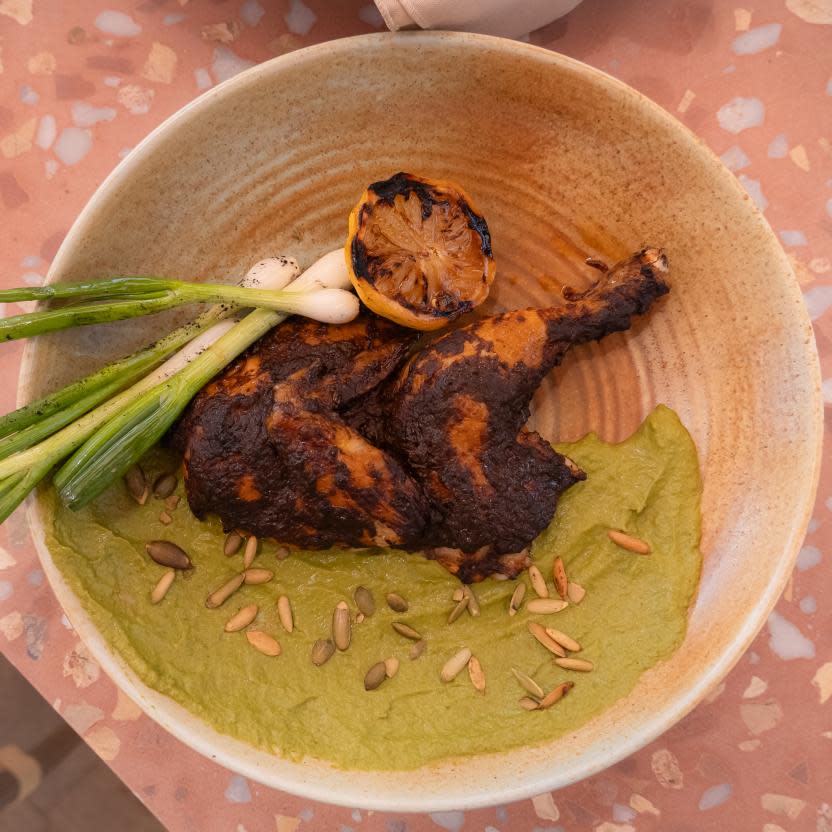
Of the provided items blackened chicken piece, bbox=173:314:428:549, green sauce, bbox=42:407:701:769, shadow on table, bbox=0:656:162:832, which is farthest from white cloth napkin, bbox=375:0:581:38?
shadow on table, bbox=0:656:162:832

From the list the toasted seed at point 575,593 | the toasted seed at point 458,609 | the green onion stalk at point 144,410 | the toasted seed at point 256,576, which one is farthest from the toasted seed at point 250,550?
the toasted seed at point 575,593

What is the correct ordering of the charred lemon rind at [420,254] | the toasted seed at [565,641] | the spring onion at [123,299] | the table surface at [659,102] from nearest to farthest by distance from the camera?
1. the spring onion at [123,299]
2. the charred lemon rind at [420,254]
3. the toasted seed at [565,641]
4. the table surface at [659,102]

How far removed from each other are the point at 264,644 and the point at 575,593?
1054mm

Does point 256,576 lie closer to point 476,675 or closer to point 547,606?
point 476,675

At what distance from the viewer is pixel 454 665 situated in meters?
2.46

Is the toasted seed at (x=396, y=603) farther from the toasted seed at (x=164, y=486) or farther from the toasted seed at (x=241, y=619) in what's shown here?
the toasted seed at (x=164, y=486)

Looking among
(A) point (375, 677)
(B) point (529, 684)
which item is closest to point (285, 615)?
(A) point (375, 677)

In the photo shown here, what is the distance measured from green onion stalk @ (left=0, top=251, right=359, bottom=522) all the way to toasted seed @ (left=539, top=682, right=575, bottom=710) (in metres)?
1.39

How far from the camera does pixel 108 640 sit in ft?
7.62

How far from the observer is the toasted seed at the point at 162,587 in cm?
243

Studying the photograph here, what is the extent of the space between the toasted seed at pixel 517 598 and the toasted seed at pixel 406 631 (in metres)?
0.32

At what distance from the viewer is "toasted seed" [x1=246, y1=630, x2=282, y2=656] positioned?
2.47 m

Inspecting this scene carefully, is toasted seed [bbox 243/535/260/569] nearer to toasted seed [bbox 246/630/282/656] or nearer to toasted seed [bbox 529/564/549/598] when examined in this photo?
toasted seed [bbox 246/630/282/656]

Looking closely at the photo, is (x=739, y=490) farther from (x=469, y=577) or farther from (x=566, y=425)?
(x=469, y=577)
